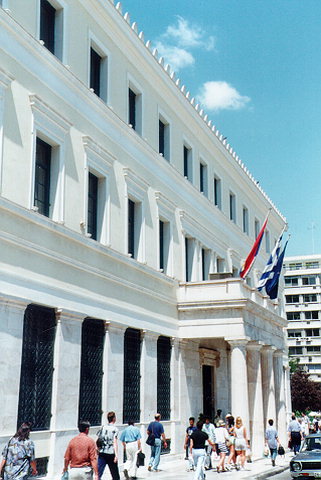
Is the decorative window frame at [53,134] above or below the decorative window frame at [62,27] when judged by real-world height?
below

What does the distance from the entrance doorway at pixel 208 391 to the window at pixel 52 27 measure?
1455 centimetres

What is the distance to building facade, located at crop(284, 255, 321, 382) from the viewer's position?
3278 inches

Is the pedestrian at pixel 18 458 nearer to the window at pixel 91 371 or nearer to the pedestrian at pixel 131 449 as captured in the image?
the pedestrian at pixel 131 449

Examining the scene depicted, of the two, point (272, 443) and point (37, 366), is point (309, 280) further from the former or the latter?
point (37, 366)

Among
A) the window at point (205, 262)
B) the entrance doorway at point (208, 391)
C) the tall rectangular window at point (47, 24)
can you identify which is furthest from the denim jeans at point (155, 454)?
the tall rectangular window at point (47, 24)

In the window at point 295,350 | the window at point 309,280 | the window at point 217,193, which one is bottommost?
the window at point 295,350

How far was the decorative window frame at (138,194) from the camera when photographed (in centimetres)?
2005

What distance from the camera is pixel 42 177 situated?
16.2 metres

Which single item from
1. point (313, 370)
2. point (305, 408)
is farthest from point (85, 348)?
point (313, 370)

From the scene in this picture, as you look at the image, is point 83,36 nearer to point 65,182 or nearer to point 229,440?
point 65,182

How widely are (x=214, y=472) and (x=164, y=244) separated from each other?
335 inches

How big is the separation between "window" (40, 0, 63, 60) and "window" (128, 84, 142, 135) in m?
4.65

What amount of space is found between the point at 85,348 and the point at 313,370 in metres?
71.0

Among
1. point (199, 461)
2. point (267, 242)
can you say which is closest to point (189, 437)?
point (199, 461)
